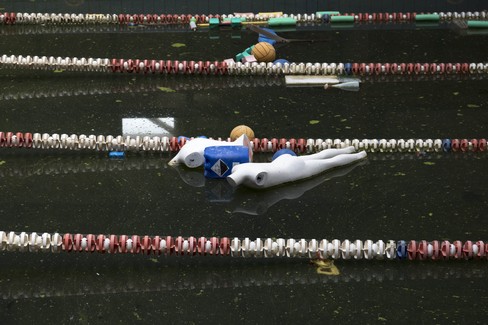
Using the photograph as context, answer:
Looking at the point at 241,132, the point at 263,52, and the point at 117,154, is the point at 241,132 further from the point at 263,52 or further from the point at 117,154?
the point at 263,52

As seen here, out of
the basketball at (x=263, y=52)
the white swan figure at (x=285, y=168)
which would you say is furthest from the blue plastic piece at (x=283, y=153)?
the basketball at (x=263, y=52)

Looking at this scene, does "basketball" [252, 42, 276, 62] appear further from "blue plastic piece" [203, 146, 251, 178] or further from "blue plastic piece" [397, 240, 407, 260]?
"blue plastic piece" [397, 240, 407, 260]

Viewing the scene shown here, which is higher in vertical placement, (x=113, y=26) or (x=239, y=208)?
(x=113, y=26)

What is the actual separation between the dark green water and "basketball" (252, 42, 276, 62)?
0.35 ft

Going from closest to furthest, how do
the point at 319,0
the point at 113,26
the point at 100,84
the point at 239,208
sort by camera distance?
the point at 239,208, the point at 100,84, the point at 113,26, the point at 319,0

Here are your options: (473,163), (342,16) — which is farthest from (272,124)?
(342,16)

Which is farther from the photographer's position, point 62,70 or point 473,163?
point 62,70

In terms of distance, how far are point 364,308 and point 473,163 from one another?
72cm

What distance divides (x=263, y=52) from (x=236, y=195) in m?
0.86

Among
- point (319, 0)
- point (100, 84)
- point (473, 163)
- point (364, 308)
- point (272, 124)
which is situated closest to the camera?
A: point (364, 308)

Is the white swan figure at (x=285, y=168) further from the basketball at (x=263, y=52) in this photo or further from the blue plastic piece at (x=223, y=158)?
the basketball at (x=263, y=52)

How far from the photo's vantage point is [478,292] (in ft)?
5.80

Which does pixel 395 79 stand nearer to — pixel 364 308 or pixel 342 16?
pixel 342 16

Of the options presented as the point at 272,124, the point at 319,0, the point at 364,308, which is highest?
the point at 319,0
